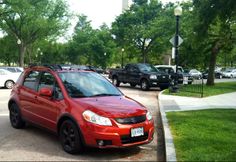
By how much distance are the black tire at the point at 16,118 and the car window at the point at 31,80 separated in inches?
27.4

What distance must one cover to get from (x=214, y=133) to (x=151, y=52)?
43255mm

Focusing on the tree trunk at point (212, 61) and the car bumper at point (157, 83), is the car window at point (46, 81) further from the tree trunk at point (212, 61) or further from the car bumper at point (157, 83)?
the tree trunk at point (212, 61)

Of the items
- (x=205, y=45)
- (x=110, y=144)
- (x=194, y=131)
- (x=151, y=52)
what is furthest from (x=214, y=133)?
(x=151, y=52)

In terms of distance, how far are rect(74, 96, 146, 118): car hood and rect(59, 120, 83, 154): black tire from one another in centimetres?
46

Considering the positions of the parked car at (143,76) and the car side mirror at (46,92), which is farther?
the parked car at (143,76)

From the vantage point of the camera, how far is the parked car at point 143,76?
2325 centimetres

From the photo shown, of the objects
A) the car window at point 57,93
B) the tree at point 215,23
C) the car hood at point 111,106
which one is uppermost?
the tree at point 215,23

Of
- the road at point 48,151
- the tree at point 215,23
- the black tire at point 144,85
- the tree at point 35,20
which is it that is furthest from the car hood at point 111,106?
the tree at point 35,20

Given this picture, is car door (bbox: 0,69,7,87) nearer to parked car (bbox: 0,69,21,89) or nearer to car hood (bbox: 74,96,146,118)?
parked car (bbox: 0,69,21,89)

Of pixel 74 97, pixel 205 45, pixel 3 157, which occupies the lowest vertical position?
pixel 3 157

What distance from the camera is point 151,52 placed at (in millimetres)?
51406

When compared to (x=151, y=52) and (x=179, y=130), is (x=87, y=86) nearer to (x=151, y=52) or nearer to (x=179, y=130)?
(x=179, y=130)

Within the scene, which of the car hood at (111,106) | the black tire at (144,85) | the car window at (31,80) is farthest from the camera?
the black tire at (144,85)

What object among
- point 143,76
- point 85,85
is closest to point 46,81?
point 85,85
